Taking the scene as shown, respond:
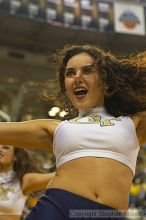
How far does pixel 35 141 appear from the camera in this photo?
1.76m

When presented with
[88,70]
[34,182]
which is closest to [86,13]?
[34,182]

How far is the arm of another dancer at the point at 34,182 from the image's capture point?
113 inches

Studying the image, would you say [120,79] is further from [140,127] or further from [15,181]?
[15,181]

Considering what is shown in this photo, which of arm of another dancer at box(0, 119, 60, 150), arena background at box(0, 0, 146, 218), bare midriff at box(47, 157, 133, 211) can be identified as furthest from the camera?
arena background at box(0, 0, 146, 218)

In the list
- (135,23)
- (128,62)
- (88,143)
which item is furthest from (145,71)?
(135,23)

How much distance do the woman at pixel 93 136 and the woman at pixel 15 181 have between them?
40.2 inches

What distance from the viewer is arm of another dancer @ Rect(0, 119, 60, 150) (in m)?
1.72

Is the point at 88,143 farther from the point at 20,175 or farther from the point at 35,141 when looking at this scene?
the point at 20,175

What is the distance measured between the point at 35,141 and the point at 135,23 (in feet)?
37.7

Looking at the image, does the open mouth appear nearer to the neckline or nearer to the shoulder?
the neckline

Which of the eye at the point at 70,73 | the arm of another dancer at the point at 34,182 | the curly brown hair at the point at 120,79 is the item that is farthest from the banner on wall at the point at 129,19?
the eye at the point at 70,73

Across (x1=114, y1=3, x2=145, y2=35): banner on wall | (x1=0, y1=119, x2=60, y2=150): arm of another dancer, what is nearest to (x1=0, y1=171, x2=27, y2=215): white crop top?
(x1=0, y1=119, x2=60, y2=150): arm of another dancer

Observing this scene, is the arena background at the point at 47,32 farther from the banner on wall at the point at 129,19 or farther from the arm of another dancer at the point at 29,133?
the arm of another dancer at the point at 29,133

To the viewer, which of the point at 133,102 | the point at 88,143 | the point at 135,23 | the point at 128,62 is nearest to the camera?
the point at 88,143
